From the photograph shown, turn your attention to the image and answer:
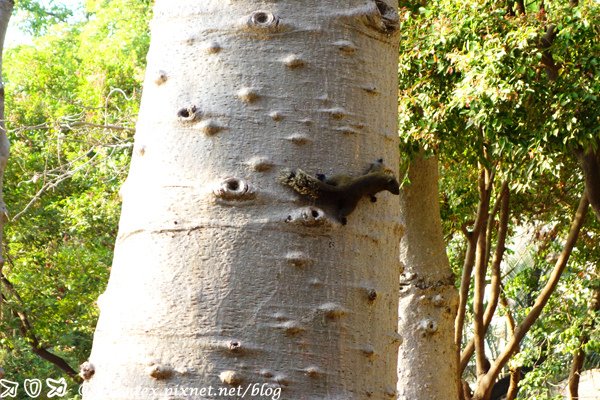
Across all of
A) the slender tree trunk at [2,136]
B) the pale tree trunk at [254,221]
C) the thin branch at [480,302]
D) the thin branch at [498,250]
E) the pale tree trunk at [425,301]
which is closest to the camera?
the pale tree trunk at [254,221]

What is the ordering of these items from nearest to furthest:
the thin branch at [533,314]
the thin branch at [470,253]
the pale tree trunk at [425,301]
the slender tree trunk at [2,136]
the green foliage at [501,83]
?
the slender tree trunk at [2,136] → the green foliage at [501,83] → the pale tree trunk at [425,301] → the thin branch at [533,314] → the thin branch at [470,253]

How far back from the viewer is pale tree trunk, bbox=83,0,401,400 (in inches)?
49.3

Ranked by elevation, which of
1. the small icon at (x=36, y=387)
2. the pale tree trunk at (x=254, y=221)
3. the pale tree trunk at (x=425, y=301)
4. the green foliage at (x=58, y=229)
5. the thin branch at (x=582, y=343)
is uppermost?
the green foliage at (x=58, y=229)

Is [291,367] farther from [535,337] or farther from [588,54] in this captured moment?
[535,337]

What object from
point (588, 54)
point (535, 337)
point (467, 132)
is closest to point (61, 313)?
point (535, 337)

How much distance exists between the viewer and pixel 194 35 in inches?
56.3

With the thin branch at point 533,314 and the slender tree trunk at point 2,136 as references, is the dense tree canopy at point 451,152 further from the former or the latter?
the thin branch at point 533,314

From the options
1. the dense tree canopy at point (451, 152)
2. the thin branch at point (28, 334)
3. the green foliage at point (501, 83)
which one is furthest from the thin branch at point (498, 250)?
the thin branch at point (28, 334)

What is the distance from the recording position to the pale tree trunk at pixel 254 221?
4.11ft

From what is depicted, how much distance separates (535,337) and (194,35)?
10.4 m

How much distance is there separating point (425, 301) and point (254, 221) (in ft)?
18.8

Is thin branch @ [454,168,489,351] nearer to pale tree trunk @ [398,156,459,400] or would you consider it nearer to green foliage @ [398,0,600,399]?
green foliage @ [398,0,600,399]

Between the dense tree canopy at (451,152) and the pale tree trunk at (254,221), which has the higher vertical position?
the dense tree canopy at (451,152)

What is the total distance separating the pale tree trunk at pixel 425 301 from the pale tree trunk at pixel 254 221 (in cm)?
522
